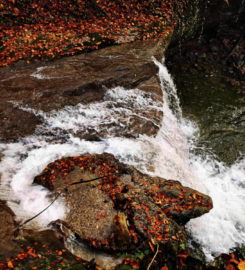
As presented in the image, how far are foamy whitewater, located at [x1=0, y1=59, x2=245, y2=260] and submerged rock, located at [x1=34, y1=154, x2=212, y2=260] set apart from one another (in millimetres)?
360

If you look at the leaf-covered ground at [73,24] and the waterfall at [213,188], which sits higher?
the leaf-covered ground at [73,24]

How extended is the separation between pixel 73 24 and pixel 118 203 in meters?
7.90

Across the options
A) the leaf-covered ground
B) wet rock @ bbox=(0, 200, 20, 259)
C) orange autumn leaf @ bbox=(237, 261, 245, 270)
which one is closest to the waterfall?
orange autumn leaf @ bbox=(237, 261, 245, 270)

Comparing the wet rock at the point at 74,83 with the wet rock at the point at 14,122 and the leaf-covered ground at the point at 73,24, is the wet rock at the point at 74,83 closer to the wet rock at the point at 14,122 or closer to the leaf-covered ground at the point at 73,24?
the wet rock at the point at 14,122

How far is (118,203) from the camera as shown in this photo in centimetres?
459

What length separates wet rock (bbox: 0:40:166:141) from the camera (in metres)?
6.04

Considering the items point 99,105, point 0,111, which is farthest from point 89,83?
point 0,111

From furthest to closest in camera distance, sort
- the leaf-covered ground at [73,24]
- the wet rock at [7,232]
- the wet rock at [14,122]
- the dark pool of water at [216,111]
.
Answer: the leaf-covered ground at [73,24]
the dark pool of water at [216,111]
the wet rock at [14,122]
the wet rock at [7,232]

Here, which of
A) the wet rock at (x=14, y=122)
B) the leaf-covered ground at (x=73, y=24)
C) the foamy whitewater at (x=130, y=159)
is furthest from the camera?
the leaf-covered ground at (x=73, y=24)

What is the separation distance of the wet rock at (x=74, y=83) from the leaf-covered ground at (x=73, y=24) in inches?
30.3

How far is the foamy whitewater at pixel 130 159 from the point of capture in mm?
4950

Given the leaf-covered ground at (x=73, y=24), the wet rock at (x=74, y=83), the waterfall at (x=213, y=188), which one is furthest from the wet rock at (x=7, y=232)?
the leaf-covered ground at (x=73, y=24)

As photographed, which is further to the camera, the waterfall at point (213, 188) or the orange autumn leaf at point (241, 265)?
the waterfall at point (213, 188)

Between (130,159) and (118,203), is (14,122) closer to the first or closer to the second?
(130,159)
